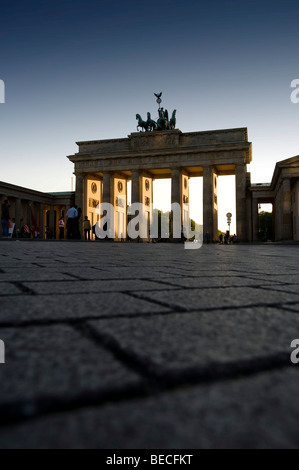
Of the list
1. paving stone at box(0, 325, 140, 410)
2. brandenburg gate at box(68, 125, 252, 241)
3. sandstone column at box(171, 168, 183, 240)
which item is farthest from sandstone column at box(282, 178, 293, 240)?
paving stone at box(0, 325, 140, 410)

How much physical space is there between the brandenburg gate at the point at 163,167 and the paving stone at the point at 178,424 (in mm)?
41747

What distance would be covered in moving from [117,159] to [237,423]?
156 ft

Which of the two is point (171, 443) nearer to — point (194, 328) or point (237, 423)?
point (237, 423)

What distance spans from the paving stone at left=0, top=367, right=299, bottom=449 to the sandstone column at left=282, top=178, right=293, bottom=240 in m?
33.6

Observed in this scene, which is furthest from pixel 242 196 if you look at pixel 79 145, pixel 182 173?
pixel 79 145

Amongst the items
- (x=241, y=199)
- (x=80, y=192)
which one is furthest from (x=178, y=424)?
(x=80, y=192)

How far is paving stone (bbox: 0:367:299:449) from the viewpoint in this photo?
529 mm

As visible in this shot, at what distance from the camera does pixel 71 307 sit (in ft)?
5.14

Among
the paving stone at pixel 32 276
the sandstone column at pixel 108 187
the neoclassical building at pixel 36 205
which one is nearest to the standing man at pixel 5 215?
the paving stone at pixel 32 276

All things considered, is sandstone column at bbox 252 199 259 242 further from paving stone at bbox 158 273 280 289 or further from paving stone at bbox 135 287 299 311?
paving stone at bbox 135 287 299 311

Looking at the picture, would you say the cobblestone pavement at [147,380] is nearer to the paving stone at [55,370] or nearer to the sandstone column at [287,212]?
the paving stone at [55,370]

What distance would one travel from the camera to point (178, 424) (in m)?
0.57

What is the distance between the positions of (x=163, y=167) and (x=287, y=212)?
17.4 metres

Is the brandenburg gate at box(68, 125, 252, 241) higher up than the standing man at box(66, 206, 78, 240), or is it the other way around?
the brandenburg gate at box(68, 125, 252, 241)
